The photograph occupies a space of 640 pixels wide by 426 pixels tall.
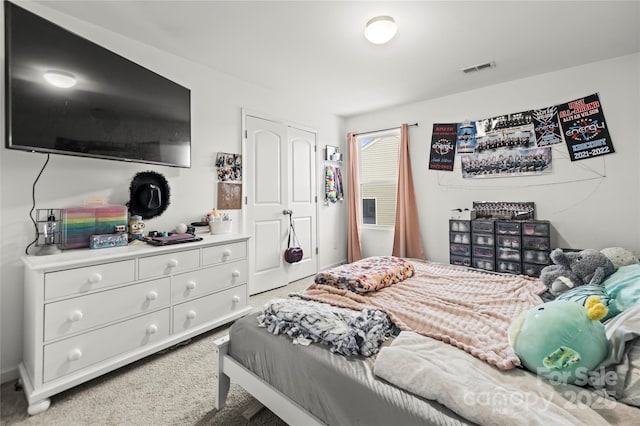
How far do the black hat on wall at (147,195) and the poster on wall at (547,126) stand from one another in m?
3.87

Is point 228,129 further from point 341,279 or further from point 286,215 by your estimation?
point 341,279

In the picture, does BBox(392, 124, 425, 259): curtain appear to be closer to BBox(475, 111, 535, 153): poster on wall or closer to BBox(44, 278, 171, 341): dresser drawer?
BBox(475, 111, 535, 153): poster on wall

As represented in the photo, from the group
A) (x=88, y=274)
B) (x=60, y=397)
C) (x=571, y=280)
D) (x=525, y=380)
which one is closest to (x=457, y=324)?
(x=525, y=380)

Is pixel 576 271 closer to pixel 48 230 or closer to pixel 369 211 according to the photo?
pixel 369 211

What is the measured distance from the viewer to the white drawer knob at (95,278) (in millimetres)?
1667

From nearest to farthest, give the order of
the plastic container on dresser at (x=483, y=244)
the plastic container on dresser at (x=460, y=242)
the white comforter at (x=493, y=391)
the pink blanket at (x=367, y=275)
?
the white comforter at (x=493, y=391), the pink blanket at (x=367, y=275), the plastic container on dresser at (x=483, y=244), the plastic container on dresser at (x=460, y=242)

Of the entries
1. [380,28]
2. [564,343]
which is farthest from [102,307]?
[380,28]

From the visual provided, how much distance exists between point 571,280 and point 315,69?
2749mm

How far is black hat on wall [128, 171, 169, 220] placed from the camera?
7.52ft

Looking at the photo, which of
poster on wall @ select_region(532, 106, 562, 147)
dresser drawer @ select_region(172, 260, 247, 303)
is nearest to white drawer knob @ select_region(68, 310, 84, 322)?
dresser drawer @ select_region(172, 260, 247, 303)

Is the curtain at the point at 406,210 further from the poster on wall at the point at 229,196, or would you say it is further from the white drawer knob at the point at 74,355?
the white drawer knob at the point at 74,355

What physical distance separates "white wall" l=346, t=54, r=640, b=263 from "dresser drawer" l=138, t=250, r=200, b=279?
2983mm

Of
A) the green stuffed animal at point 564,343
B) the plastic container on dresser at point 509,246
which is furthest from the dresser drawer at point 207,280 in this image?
the plastic container on dresser at point 509,246

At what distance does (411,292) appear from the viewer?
5.85 ft
